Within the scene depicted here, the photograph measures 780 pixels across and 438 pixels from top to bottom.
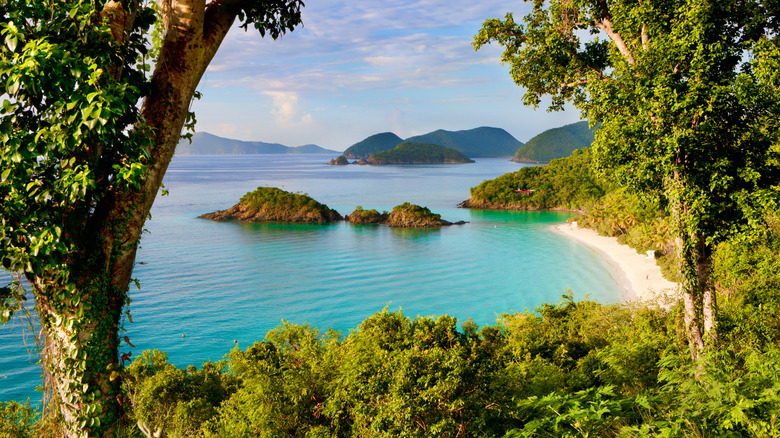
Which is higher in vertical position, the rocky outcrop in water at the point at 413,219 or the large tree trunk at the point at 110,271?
the large tree trunk at the point at 110,271

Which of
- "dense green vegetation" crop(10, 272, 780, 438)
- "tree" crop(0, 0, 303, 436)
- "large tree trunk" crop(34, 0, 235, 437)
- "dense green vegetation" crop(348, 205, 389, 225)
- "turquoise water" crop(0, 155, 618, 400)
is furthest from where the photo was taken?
"dense green vegetation" crop(348, 205, 389, 225)

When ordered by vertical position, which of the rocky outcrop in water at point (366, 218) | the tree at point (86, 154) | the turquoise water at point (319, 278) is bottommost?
the turquoise water at point (319, 278)


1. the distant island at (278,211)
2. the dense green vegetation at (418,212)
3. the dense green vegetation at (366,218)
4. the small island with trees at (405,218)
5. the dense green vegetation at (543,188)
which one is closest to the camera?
the small island with trees at (405,218)

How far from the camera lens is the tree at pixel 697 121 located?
25.0 feet

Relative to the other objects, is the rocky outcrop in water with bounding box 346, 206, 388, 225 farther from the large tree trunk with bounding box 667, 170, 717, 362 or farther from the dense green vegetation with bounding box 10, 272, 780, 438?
the large tree trunk with bounding box 667, 170, 717, 362

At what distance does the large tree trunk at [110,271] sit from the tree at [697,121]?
286 inches

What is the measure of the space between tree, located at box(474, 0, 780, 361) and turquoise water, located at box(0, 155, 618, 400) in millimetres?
21585

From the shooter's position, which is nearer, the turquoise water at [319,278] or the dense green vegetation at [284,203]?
the turquoise water at [319,278]

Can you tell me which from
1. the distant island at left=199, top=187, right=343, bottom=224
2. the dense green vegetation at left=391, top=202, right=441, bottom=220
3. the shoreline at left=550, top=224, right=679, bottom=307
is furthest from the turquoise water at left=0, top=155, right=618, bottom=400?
the dense green vegetation at left=391, top=202, right=441, bottom=220

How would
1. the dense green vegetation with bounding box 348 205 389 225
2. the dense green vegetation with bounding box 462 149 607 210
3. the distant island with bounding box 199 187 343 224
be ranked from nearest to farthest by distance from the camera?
the dense green vegetation with bounding box 348 205 389 225 → the distant island with bounding box 199 187 343 224 → the dense green vegetation with bounding box 462 149 607 210

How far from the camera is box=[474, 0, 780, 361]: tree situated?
7.61 m

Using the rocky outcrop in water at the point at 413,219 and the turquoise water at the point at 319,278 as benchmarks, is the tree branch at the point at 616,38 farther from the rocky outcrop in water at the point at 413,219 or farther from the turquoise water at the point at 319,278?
the rocky outcrop in water at the point at 413,219

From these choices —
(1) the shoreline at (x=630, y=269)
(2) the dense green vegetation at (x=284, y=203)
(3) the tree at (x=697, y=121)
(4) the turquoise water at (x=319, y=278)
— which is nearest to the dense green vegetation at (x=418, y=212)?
(4) the turquoise water at (x=319, y=278)

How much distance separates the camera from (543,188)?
84875 millimetres
